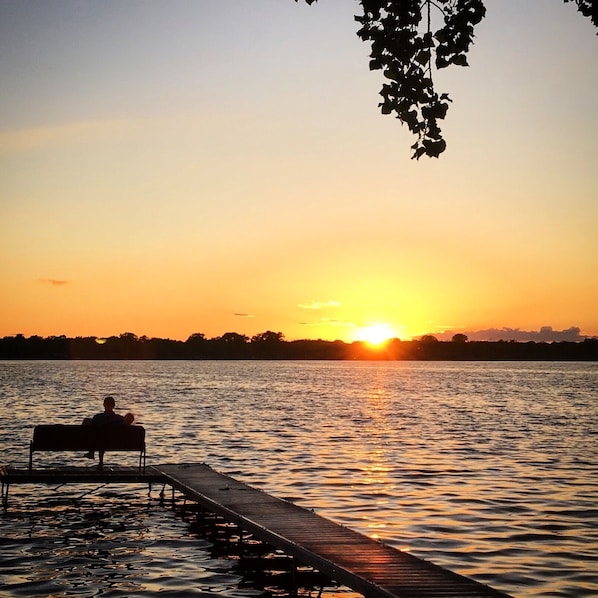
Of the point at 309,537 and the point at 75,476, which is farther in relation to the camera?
the point at 75,476

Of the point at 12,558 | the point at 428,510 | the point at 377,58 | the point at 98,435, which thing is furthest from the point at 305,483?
the point at 377,58

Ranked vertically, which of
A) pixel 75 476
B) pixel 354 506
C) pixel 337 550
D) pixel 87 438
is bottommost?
pixel 354 506

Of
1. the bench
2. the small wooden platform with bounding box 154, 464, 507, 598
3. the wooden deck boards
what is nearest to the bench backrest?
the bench

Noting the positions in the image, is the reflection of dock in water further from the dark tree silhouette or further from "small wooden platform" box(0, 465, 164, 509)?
the dark tree silhouette

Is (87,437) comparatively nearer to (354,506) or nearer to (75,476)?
(75,476)

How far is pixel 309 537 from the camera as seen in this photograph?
49.4 ft

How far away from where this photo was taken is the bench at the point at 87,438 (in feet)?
70.1

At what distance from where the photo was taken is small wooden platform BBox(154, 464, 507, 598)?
11984 millimetres

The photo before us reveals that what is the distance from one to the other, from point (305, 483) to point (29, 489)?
769 cm

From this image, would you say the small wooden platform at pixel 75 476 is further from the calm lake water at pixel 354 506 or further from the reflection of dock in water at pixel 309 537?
the calm lake water at pixel 354 506

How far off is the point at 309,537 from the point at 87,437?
835cm

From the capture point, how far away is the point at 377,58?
9594mm

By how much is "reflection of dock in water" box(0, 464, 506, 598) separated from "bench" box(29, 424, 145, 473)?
608mm

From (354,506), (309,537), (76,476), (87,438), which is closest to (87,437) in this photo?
(87,438)
